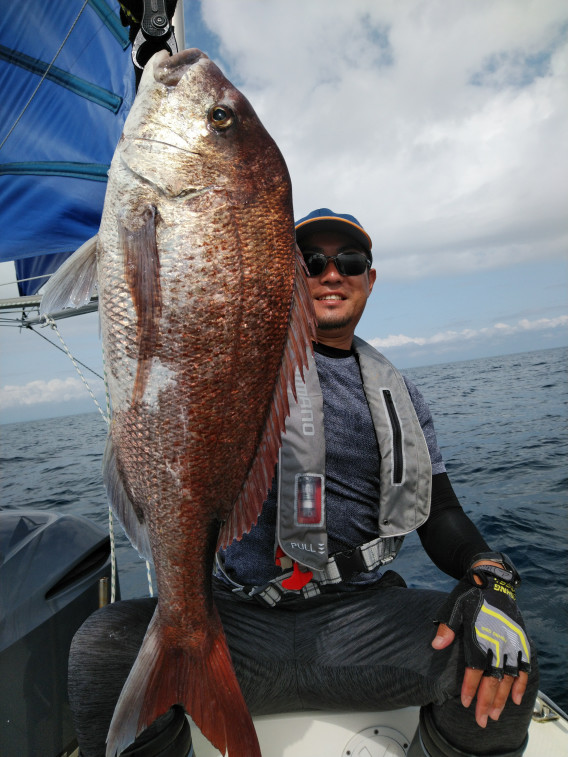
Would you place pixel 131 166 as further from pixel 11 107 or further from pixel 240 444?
pixel 11 107

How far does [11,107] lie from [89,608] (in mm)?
5340

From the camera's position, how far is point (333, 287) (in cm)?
263

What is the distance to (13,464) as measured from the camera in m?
18.3

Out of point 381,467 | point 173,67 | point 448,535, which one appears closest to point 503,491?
point 448,535

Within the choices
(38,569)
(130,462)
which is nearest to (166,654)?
(130,462)

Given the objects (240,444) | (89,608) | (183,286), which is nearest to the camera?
(183,286)

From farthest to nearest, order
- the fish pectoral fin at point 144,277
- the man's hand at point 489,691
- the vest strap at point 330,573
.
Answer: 1. the vest strap at point 330,573
2. the man's hand at point 489,691
3. the fish pectoral fin at point 144,277

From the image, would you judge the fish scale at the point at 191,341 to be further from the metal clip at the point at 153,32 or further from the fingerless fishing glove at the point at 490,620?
the fingerless fishing glove at the point at 490,620

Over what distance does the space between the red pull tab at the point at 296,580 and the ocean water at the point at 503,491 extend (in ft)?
9.16

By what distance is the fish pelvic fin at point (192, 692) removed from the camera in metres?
1.35

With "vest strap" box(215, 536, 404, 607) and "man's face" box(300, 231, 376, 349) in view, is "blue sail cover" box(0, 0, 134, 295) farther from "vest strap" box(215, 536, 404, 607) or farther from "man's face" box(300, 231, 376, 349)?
"vest strap" box(215, 536, 404, 607)

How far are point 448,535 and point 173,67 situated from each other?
220 cm

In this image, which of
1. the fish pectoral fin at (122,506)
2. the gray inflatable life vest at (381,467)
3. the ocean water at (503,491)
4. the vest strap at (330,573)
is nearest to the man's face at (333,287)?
the gray inflatable life vest at (381,467)

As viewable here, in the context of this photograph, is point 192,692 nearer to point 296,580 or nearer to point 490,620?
point 296,580
